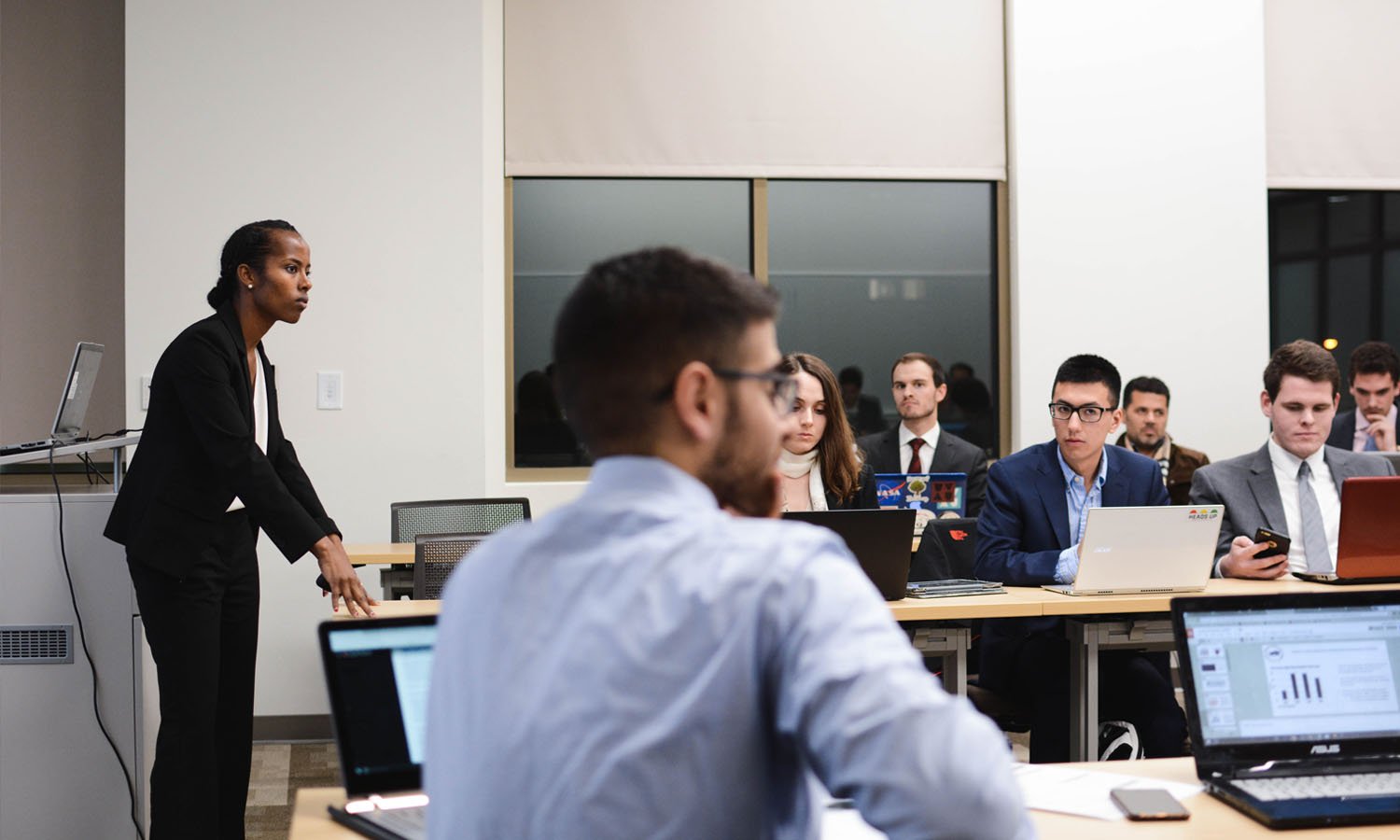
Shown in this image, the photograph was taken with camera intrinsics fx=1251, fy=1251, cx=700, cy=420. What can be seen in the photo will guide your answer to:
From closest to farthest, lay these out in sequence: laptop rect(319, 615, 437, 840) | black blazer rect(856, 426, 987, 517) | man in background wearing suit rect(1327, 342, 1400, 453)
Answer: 1. laptop rect(319, 615, 437, 840)
2. black blazer rect(856, 426, 987, 517)
3. man in background wearing suit rect(1327, 342, 1400, 453)

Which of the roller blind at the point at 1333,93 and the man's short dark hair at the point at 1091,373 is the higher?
the roller blind at the point at 1333,93

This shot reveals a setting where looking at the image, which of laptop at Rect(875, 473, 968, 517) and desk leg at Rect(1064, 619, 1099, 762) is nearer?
desk leg at Rect(1064, 619, 1099, 762)

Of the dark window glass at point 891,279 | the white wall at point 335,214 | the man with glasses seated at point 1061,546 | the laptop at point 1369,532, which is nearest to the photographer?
the laptop at point 1369,532

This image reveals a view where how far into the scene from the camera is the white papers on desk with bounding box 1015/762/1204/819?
1.76 meters

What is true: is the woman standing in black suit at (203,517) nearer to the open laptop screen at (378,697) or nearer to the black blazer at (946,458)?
the open laptop screen at (378,697)

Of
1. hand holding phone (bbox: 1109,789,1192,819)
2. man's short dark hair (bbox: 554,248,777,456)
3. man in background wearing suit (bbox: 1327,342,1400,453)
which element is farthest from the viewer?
man in background wearing suit (bbox: 1327,342,1400,453)

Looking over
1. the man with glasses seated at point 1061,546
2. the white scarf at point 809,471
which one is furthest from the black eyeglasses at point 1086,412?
the white scarf at point 809,471

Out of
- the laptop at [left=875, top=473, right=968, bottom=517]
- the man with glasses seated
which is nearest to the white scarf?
the laptop at [left=875, top=473, right=968, bottom=517]

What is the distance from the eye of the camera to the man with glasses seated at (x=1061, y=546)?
3.51m

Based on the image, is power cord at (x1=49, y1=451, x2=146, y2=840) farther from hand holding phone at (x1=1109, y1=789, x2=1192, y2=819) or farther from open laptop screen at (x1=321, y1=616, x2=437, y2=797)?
hand holding phone at (x1=1109, y1=789, x2=1192, y2=819)

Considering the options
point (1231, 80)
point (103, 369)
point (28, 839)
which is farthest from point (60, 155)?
point (1231, 80)

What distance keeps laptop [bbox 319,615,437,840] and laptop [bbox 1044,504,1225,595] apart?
6.81 ft

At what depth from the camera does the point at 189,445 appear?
3.14 metres

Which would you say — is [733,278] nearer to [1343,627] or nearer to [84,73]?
[1343,627]
